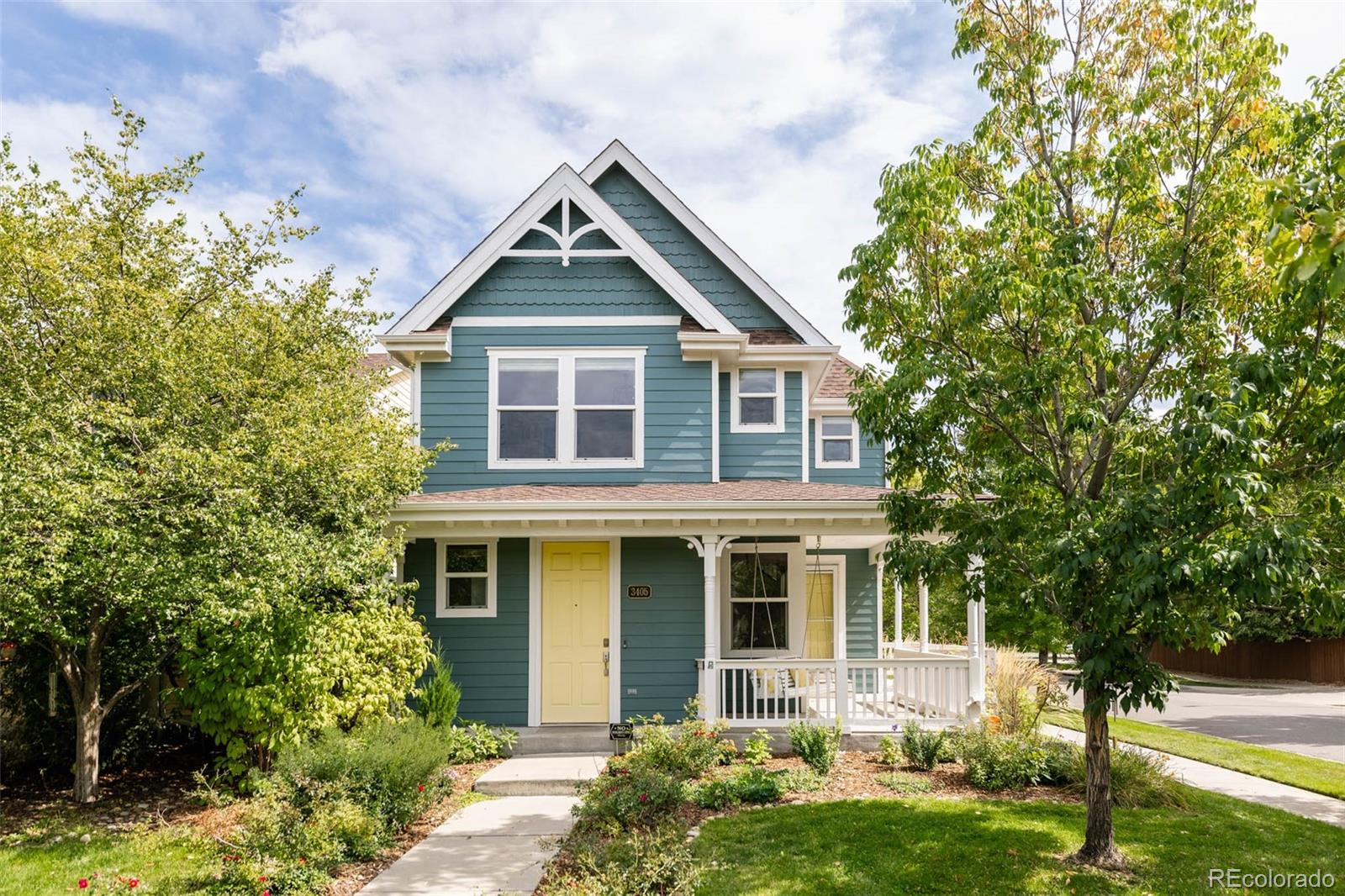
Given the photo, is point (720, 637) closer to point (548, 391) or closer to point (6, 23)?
point (548, 391)

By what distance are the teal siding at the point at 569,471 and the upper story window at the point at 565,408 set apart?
0.12 metres

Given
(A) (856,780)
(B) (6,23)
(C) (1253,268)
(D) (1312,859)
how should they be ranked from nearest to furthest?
(C) (1253,268) → (D) (1312,859) → (A) (856,780) → (B) (6,23)

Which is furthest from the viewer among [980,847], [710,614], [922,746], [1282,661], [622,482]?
[1282,661]

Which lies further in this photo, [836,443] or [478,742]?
[836,443]

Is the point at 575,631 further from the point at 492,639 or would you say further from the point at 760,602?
the point at 760,602

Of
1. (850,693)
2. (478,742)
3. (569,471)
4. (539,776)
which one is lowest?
(539,776)

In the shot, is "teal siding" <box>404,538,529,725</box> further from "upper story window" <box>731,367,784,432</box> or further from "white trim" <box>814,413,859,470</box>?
"white trim" <box>814,413,859,470</box>

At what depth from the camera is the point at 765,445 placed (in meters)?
13.2

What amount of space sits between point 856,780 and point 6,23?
43.9 feet

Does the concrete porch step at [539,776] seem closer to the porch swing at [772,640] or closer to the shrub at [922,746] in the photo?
the porch swing at [772,640]

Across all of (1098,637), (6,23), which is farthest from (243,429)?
(1098,637)

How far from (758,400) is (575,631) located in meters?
4.55

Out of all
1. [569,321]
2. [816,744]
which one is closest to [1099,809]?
[816,744]

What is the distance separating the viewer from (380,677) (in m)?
9.63
